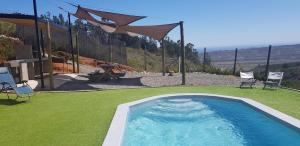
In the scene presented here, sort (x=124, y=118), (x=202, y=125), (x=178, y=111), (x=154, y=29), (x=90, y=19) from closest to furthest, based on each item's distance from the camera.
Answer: (x=124, y=118)
(x=202, y=125)
(x=178, y=111)
(x=154, y=29)
(x=90, y=19)

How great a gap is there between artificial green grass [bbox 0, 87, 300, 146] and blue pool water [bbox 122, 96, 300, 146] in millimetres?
565

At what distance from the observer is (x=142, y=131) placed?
23.1ft

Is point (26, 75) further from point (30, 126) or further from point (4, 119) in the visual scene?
point (30, 126)

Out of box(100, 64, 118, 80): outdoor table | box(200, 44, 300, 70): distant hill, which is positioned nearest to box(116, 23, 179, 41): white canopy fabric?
box(100, 64, 118, 80): outdoor table

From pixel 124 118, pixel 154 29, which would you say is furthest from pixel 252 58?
pixel 124 118

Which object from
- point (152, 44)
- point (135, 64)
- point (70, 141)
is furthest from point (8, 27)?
point (152, 44)

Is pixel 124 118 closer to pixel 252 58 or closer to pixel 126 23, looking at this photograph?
pixel 126 23

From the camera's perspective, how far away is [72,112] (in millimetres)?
7129

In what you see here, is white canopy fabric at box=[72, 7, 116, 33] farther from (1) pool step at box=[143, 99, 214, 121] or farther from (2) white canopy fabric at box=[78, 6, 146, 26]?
(1) pool step at box=[143, 99, 214, 121]

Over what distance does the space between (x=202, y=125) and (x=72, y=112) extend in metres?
3.05

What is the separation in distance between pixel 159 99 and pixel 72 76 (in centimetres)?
607

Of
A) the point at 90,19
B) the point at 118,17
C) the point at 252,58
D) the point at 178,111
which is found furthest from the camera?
the point at 252,58

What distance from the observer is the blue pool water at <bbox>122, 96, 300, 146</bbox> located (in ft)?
20.2

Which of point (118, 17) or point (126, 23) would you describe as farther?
point (126, 23)
